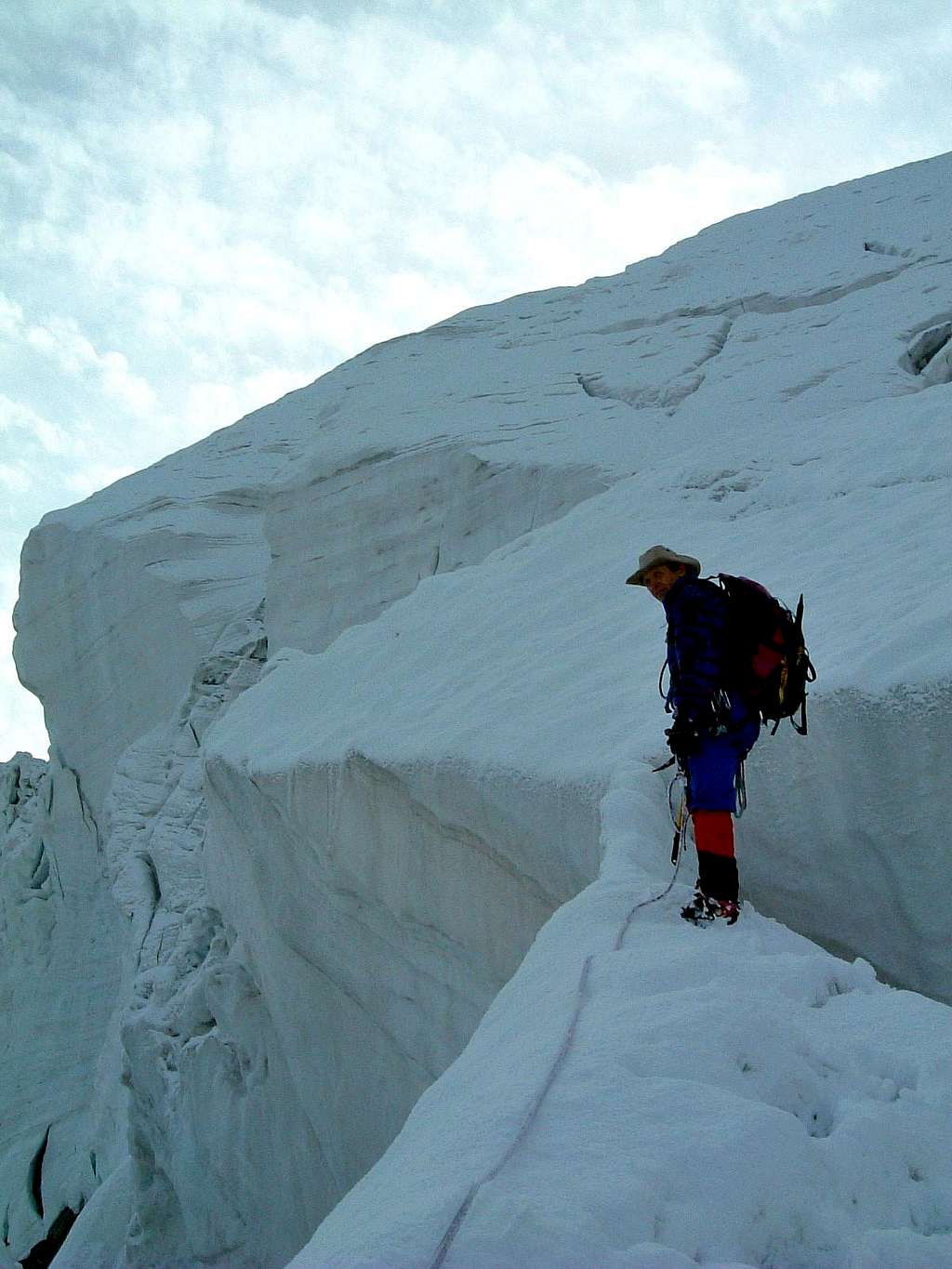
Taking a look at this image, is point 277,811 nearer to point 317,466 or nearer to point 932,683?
point 932,683

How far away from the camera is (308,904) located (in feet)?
20.1

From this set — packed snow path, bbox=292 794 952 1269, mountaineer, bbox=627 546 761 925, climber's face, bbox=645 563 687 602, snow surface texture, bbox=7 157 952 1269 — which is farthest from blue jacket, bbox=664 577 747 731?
packed snow path, bbox=292 794 952 1269

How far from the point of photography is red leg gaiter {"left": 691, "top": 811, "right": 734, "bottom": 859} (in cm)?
271

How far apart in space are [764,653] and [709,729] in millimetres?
255

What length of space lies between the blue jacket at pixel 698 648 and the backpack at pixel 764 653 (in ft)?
0.09

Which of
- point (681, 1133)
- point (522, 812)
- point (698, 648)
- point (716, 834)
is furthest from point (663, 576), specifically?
point (681, 1133)

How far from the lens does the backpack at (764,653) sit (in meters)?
2.70

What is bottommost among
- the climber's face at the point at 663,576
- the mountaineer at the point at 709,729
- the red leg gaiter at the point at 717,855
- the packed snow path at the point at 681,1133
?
the packed snow path at the point at 681,1133

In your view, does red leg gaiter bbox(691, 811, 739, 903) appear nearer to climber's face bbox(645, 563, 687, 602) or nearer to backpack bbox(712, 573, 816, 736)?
backpack bbox(712, 573, 816, 736)

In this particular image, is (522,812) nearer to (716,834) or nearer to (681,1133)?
(716,834)

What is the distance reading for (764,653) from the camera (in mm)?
2729

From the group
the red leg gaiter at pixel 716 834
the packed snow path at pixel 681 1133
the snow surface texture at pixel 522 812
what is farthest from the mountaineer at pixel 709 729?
the packed snow path at pixel 681 1133

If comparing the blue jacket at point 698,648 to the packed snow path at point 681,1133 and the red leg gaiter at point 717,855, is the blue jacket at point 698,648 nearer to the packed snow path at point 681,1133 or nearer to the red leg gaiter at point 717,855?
the red leg gaiter at point 717,855

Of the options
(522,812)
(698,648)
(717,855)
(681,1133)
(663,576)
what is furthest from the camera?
(522,812)
